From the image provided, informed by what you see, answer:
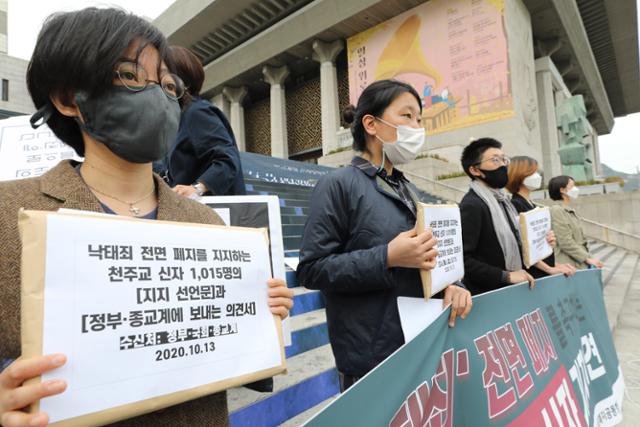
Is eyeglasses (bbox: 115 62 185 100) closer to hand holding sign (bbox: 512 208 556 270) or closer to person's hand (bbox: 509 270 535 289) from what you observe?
person's hand (bbox: 509 270 535 289)

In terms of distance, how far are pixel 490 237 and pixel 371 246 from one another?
113 cm

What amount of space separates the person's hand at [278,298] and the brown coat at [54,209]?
0.82 feet

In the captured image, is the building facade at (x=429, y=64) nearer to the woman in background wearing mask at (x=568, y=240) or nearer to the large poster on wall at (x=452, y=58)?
the large poster on wall at (x=452, y=58)

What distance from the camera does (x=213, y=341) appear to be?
0.74 metres

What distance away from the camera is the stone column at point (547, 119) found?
16.1m

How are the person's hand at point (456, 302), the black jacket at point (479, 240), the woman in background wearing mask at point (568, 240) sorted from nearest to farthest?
the person's hand at point (456, 302) → the black jacket at point (479, 240) → the woman in background wearing mask at point (568, 240)

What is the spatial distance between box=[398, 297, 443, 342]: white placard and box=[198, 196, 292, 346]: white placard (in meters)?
0.46

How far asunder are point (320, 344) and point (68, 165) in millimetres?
2226

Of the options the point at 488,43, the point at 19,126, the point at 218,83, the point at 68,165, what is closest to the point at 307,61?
the point at 218,83

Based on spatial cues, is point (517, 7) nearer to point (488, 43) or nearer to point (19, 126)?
point (488, 43)

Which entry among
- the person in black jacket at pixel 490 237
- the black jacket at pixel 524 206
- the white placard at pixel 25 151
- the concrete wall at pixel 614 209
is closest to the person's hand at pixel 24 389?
the person in black jacket at pixel 490 237

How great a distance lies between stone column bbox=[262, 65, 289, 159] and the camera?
70.5 feet

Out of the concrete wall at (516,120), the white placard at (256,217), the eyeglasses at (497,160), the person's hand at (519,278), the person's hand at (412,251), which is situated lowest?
the person's hand at (519,278)

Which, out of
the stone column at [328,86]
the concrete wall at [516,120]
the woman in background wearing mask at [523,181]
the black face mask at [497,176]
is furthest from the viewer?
the stone column at [328,86]
